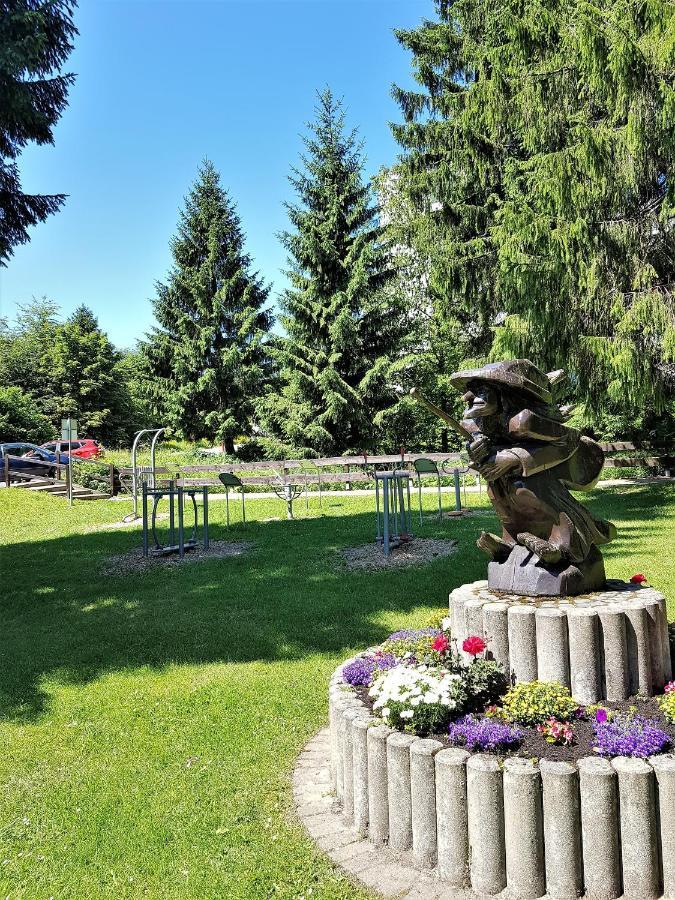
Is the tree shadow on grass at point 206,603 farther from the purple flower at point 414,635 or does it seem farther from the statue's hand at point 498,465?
the statue's hand at point 498,465

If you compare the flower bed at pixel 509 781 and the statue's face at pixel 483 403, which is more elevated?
A: the statue's face at pixel 483 403

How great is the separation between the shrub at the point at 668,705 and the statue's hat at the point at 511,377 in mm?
1707

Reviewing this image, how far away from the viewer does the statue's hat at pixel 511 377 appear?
3605 mm

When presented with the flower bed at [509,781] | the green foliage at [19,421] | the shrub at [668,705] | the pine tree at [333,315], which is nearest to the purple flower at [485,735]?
the flower bed at [509,781]

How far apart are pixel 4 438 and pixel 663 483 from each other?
25.9 m

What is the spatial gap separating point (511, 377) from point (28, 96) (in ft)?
31.2

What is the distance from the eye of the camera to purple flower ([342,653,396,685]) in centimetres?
374

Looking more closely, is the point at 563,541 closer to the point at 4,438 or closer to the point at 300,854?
the point at 300,854

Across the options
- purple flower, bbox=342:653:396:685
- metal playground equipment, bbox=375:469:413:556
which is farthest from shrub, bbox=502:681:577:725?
metal playground equipment, bbox=375:469:413:556

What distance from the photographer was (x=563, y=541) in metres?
3.69

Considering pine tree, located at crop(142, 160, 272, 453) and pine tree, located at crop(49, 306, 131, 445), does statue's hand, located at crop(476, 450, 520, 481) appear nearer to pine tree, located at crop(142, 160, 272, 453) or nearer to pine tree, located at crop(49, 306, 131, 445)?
pine tree, located at crop(142, 160, 272, 453)

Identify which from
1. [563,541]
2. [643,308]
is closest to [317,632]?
[563,541]

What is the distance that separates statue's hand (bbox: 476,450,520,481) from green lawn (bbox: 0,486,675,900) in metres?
2.11

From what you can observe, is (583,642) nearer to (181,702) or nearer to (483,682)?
(483,682)
